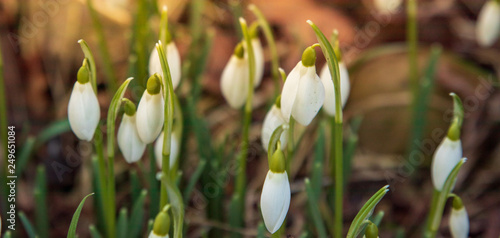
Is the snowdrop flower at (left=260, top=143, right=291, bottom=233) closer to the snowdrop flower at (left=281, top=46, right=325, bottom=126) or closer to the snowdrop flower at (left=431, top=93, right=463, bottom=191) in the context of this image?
the snowdrop flower at (left=281, top=46, right=325, bottom=126)

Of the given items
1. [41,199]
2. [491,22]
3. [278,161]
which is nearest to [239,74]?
[278,161]

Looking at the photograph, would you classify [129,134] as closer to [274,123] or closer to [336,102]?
[274,123]

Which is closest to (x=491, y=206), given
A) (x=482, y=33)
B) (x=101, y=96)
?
(x=482, y=33)

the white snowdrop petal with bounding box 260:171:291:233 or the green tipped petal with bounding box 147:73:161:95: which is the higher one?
the green tipped petal with bounding box 147:73:161:95

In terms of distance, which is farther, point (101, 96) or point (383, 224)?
point (101, 96)

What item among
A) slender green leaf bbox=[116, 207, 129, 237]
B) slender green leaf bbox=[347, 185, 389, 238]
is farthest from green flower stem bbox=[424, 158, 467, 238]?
slender green leaf bbox=[116, 207, 129, 237]

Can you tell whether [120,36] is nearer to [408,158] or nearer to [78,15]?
[78,15]
